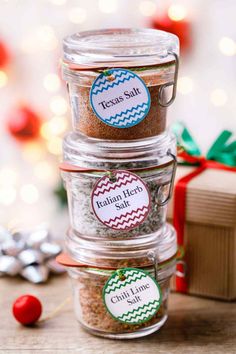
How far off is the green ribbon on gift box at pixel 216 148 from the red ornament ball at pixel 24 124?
36cm

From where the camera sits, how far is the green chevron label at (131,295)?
1.12 m

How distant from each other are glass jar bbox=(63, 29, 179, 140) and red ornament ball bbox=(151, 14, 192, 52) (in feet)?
1.22

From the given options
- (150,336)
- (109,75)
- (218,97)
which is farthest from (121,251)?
(218,97)

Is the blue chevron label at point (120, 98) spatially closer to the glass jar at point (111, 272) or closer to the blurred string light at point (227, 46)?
the glass jar at point (111, 272)

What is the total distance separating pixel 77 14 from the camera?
5.01ft

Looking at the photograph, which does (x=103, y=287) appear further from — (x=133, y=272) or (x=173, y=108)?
(x=173, y=108)

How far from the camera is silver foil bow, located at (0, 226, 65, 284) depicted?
1.40 metres

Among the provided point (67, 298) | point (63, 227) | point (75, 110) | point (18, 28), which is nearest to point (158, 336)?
point (67, 298)

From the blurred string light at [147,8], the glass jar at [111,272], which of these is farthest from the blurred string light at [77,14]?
the glass jar at [111,272]

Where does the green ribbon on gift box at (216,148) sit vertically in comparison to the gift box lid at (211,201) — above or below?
above

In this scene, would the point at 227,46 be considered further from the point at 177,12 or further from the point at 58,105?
the point at 58,105

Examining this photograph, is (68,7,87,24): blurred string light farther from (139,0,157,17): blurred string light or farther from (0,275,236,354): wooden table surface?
(0,275,236,354): wooden table surface

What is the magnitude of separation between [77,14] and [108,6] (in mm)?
68

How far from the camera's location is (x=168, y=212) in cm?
131
